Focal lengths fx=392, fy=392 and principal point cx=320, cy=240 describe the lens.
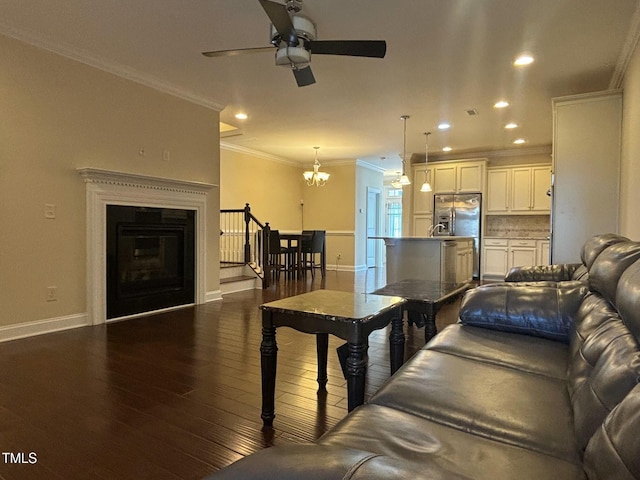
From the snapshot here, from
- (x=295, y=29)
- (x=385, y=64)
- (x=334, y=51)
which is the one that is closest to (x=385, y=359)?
(x=334, y=51)

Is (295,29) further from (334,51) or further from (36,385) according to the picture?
(36,385)

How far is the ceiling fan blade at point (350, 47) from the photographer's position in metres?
2.76

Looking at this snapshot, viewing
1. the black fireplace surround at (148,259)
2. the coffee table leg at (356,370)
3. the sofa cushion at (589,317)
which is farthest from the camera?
the black fireplace surround at (148,259)

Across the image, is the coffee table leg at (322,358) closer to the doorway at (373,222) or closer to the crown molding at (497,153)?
the crown molding at (497,153)

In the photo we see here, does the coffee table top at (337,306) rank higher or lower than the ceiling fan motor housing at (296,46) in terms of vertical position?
lower

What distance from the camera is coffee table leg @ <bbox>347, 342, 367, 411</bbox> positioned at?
5.63ft

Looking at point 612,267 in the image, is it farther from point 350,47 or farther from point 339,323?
point 350,47

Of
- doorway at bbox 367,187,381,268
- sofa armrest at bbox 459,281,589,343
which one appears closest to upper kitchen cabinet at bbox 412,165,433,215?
doorway at bbox 367,187,381,268

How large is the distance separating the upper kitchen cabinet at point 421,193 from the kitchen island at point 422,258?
7.56ft

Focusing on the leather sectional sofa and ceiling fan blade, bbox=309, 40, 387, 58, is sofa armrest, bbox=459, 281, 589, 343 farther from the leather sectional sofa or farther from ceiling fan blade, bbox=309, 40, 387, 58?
ceiling fan blade, bbox=309, 40, 387, 58

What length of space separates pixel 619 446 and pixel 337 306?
4.56ft

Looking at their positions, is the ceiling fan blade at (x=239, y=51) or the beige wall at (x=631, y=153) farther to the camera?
the beige wall at (x=631, y=153)

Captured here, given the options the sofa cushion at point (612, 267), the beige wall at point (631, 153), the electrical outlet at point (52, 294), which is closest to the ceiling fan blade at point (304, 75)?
the sofa cushion at point (612, 267)

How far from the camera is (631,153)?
3572 mm
